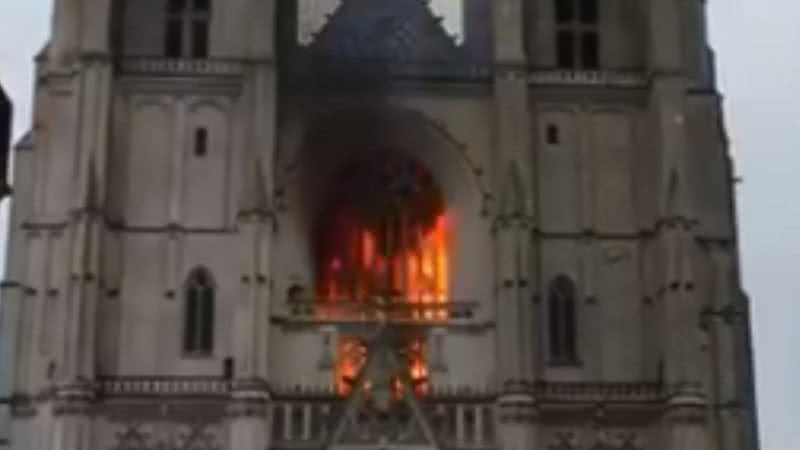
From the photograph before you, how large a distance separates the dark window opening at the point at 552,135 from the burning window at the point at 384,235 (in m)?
3.28

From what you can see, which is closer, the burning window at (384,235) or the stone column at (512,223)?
the stone column at (512,223)

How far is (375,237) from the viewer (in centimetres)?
5188

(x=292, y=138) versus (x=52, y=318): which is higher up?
(x=292, y=138)

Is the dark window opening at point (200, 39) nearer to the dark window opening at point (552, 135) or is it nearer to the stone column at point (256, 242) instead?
the stone column at point (256, 242)

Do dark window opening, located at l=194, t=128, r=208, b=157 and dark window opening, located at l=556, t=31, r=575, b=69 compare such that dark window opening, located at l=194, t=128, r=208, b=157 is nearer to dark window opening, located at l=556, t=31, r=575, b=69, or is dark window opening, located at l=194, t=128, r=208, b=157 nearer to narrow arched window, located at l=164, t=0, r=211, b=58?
narrow arched window, located at l=164, t=0, r=211, b=58

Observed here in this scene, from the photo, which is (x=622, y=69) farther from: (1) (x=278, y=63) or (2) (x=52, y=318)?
(2) (x=52, y=318)

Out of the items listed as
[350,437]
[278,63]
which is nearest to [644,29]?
[278,63]

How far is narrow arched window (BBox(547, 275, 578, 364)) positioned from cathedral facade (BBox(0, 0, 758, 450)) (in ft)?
0.27

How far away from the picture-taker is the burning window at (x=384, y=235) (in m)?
51.5

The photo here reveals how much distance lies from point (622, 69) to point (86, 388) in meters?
16.5

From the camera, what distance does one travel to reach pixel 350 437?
153 ft

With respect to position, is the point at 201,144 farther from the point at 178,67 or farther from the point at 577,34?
the point at 577,34

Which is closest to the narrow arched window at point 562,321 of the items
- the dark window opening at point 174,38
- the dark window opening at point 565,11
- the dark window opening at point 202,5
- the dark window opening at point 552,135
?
the dark window opening at point 552,135

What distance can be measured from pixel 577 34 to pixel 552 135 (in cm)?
349
